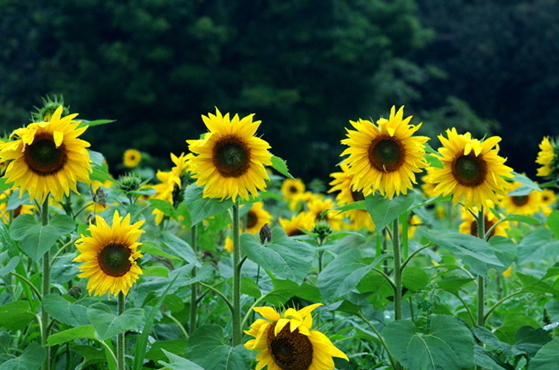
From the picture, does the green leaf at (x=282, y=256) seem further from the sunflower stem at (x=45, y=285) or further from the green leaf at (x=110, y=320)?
the sunflower stem at (x=45, y=285)

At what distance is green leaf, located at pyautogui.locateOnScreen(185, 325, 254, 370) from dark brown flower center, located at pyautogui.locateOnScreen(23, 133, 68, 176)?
1.98 feet

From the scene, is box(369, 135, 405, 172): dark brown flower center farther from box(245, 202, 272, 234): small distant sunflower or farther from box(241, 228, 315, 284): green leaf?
box(245, 202, 272, 234): small distant sunflower

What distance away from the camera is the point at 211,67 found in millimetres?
15891

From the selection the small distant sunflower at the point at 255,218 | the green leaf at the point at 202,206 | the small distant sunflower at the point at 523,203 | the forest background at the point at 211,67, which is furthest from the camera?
the forest background at the point at 211,67

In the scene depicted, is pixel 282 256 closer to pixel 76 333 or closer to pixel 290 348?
pixel 290 348

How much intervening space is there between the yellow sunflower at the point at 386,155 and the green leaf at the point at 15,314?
99 centimetres

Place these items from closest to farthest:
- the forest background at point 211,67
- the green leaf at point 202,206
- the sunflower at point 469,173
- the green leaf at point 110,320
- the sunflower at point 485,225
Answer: the green leaf at point 110,320, the green leaf at point 202,206, the sunflower at point 469,173, the sunflower at point 485,225, the forest background at point 211,67

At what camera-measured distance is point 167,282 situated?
2164mm

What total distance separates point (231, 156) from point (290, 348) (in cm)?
56

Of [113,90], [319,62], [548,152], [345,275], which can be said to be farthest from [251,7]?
[345,275]

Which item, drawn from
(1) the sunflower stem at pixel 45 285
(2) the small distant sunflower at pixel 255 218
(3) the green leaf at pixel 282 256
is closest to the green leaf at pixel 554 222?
(3) the green leaf at pixel 282 256

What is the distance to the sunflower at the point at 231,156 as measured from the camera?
2.06 meters

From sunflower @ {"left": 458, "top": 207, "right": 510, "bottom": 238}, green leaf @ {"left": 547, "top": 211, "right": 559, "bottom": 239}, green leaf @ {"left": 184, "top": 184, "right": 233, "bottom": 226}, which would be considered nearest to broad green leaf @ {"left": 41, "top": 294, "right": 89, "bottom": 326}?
green leaf @ {"left": 184, "top": 184, "right": 233, "bottom": 226}

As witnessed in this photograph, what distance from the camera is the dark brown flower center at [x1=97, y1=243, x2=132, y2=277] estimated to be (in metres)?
1.94
